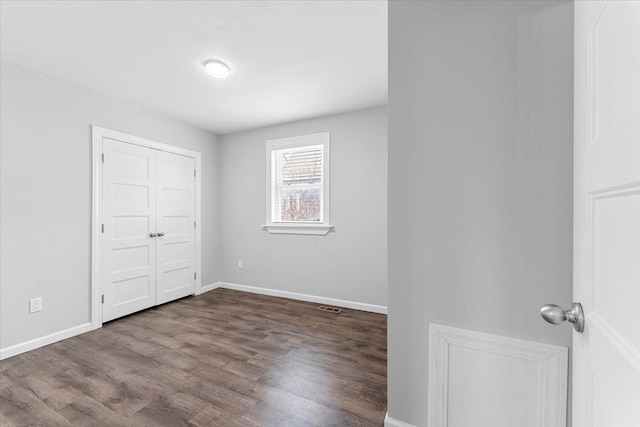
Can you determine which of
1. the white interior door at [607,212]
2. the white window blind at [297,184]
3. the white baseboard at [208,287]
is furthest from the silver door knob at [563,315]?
the white baseboard at [208,287]

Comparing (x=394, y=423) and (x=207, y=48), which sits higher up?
(x=207, y=48)

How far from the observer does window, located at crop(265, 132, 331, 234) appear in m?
3.78

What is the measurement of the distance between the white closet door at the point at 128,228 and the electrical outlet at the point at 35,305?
0.53m

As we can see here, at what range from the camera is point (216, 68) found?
2.46 metres

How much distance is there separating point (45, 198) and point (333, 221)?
2.95 meters

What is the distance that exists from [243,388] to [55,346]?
199 cm

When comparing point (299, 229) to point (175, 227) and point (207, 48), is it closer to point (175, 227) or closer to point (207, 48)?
point (175, 227)

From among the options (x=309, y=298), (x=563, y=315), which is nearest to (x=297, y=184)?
(x=309, y=298)

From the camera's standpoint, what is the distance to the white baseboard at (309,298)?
343 cm

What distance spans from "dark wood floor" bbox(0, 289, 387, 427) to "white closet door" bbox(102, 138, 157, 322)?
0.34m

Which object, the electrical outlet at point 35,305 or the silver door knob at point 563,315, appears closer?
the silver door knob at point 563,315

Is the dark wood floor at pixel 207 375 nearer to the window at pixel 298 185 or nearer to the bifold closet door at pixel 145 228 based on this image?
the bifold closet door at pixel 145 228

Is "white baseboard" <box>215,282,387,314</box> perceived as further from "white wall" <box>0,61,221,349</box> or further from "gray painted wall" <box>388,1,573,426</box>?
"gray painted wall" <box>388,1,573,426</box>

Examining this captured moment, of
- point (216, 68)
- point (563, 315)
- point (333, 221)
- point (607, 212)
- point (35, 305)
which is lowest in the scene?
point (35, 305)
